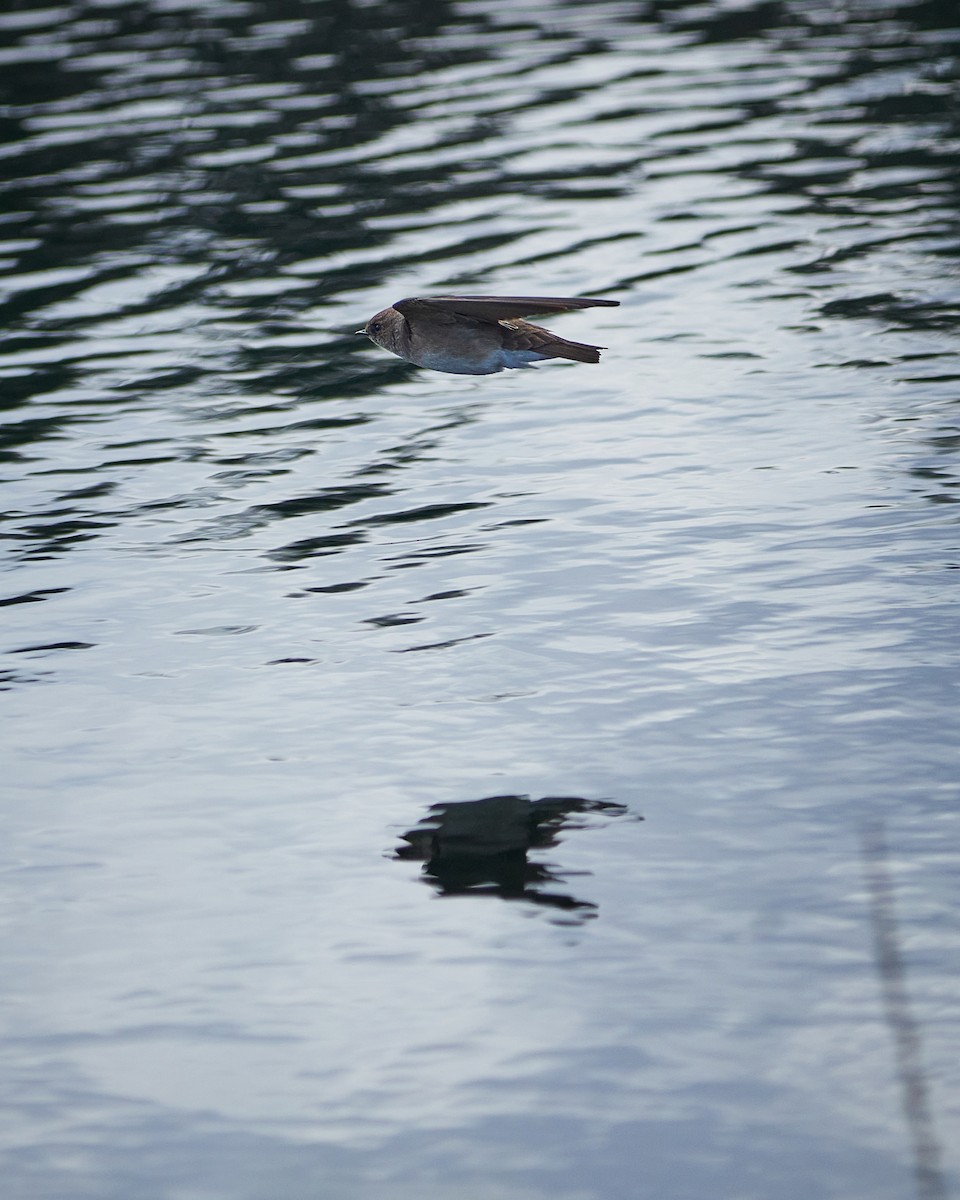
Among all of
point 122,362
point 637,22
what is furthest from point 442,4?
point 122,362

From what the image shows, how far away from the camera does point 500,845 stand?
8.94m

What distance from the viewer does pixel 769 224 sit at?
20562 millimetres

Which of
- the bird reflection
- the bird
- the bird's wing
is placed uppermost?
the bird's wing

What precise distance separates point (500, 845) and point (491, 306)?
345 centimetres

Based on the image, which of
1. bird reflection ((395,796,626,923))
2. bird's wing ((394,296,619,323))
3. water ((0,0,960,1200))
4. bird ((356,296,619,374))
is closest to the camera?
water ((0,0,960,1200))

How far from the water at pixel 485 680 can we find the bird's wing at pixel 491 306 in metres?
2.14

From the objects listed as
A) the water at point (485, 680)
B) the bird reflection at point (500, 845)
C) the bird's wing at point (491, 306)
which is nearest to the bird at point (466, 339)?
the bird's wing at point (491, 306)

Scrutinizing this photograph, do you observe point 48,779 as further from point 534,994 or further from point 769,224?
point 769,224

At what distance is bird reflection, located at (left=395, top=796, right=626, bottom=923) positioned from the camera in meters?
8.62

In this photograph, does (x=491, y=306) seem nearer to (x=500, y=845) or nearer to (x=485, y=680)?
(x=485, y=680)

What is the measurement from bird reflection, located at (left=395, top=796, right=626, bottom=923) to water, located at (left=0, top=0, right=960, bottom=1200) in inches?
1.2

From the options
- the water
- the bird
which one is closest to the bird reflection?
the water

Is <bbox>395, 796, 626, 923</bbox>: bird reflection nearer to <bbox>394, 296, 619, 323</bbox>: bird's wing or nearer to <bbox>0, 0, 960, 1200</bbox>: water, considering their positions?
<bbox>0, 0, 960, 1200</bbox>: water

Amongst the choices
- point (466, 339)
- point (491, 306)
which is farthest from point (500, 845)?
point (466, 339)
